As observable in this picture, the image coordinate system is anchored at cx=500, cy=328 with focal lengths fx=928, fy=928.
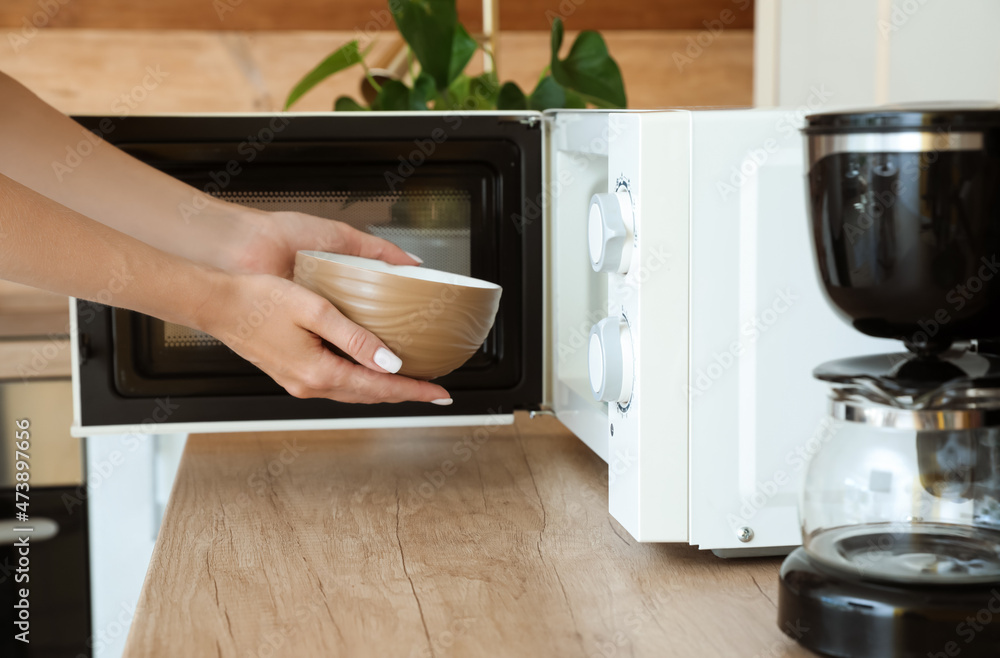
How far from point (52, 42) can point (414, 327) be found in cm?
168

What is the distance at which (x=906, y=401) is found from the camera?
456mm

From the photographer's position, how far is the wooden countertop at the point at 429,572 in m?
0.54

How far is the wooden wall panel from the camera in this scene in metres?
1.94

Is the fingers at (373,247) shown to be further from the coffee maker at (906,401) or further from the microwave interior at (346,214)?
the coffee maker at (906,401)

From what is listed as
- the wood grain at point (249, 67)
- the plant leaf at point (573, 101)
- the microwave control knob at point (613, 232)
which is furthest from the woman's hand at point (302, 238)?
the wood grain at point (249, 67)

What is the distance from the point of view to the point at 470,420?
0.88m

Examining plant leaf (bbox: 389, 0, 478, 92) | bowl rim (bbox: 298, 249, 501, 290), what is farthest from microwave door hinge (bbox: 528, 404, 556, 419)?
plant leaf (bbox: 389, 0, 478, 92)

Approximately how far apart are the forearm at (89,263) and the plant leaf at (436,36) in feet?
1.78

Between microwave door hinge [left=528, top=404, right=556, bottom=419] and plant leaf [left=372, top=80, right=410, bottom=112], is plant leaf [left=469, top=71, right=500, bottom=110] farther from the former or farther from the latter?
microwave door hinge [left=528, top=404, right=556, bottom=419]

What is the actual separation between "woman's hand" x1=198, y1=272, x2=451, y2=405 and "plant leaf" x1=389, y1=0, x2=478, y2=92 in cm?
54

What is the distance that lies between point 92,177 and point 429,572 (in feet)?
1.57

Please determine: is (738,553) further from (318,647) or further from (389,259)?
(389,259)

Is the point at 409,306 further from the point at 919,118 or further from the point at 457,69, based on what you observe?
the point at 457,69

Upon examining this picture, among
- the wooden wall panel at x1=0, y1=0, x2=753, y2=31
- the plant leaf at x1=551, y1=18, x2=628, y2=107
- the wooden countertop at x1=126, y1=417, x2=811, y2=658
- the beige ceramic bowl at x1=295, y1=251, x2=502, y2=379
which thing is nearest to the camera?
the wooden countertop at x1=126, y1=417, x2=811, y2=658
